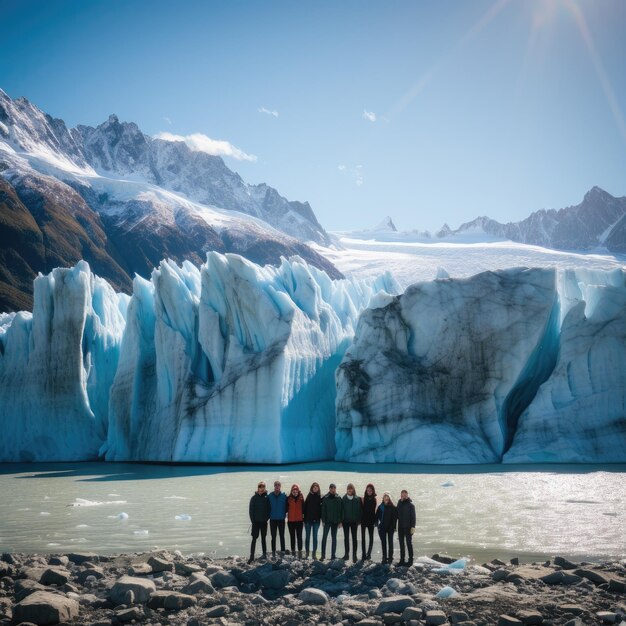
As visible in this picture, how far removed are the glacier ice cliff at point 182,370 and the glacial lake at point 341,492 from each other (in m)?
2.85

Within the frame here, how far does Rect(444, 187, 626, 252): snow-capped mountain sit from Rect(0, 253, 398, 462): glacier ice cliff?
107 m

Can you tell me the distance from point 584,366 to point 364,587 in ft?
49.9

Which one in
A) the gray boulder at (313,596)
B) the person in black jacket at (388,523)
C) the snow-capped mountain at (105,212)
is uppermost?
the snow-capped mountain at (105,212)

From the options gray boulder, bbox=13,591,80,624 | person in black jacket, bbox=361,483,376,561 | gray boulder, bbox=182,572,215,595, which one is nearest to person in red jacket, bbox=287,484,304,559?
person in black jacket, bbox=361,483,376,561

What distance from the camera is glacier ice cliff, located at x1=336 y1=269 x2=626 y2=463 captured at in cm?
1934

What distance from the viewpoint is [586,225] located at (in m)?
131

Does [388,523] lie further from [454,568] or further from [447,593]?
[447,593]

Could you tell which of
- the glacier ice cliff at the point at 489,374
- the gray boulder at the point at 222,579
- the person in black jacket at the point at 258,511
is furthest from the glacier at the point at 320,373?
the gray boulder at the point at 222,579

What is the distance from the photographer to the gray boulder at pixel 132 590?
609 centimetres

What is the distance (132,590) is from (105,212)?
287 feet

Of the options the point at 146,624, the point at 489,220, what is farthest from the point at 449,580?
the point at 489,220

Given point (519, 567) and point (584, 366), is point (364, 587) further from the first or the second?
point (584, 366)

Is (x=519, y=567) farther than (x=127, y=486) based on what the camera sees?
No

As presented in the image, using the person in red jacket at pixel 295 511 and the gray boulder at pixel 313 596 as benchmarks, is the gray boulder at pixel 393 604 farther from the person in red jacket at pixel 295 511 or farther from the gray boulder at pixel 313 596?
the person in red jacket at pixel 295 511
